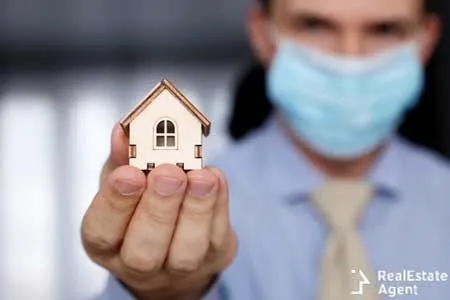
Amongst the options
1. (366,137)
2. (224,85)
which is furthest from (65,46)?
(366,137)

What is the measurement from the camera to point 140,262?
1.60 ft

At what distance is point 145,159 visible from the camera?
48 centimetres

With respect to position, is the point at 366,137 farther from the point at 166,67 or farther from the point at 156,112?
the point at 166,67

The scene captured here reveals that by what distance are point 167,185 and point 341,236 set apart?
0.44 metres

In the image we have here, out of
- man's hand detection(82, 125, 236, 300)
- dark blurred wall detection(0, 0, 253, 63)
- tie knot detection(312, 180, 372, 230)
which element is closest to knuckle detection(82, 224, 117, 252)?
man's hand detection(82, 125, 236, 300)

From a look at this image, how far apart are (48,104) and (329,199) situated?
112cm

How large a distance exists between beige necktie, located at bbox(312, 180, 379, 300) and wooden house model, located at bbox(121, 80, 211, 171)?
25 cm

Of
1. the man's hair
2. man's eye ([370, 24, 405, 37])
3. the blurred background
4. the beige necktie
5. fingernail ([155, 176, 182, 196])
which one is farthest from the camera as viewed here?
the blurred background

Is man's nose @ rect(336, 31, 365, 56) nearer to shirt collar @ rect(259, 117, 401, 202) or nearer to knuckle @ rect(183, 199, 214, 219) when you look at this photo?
shirt collar @ rect(259, 117, 401, 202)

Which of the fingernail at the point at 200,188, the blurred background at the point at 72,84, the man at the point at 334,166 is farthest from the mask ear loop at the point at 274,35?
the blurred background at the point at 72,84

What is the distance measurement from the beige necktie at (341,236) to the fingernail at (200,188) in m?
0.26

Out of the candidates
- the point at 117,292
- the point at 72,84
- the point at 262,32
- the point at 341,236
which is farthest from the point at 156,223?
the point at 72,84

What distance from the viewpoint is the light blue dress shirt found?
0.83 meters

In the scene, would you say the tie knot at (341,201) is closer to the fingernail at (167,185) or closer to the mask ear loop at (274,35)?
the mask ear loop at (274,35)
